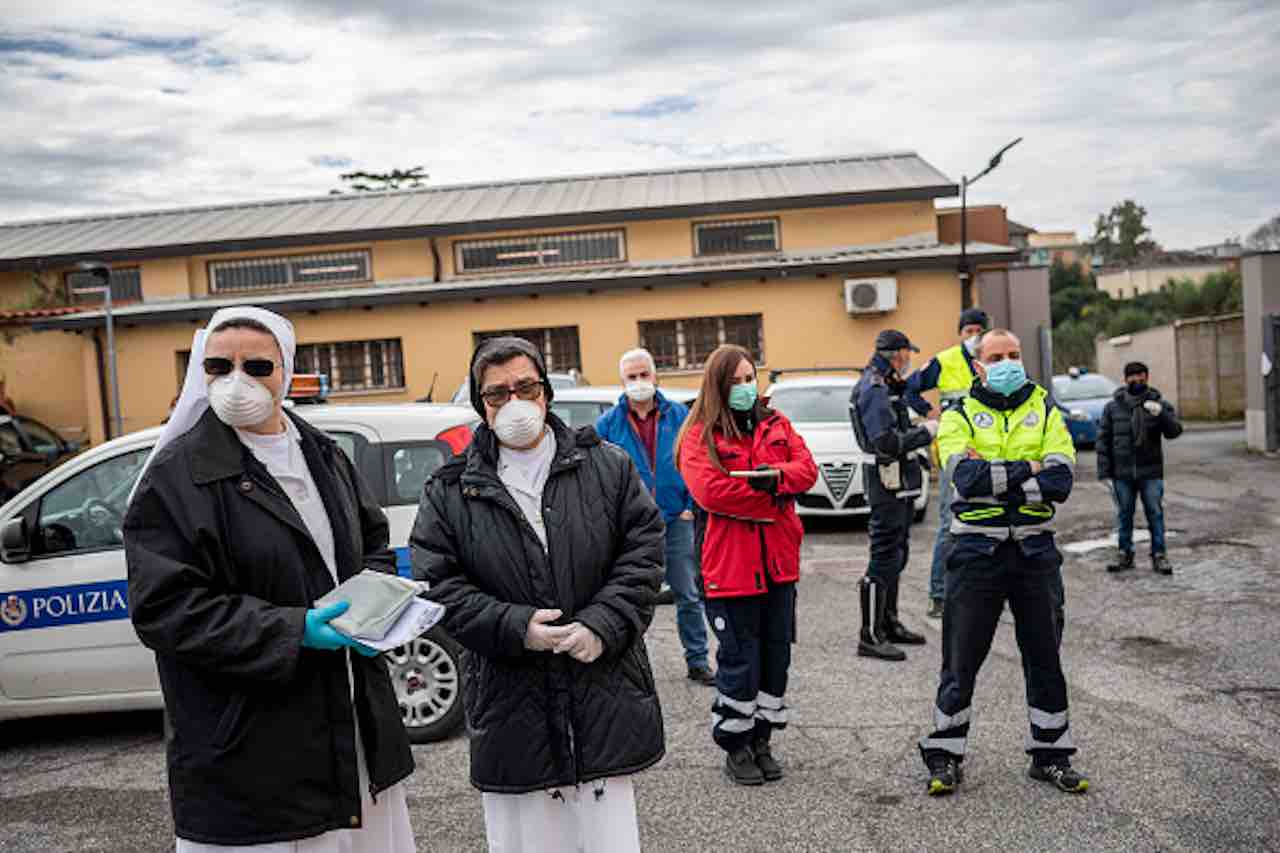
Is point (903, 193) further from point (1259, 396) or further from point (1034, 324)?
point (1259, 396)

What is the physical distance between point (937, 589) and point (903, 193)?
15535 millimetres

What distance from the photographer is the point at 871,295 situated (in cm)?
2156

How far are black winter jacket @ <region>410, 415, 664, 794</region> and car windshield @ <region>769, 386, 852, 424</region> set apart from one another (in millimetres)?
10744

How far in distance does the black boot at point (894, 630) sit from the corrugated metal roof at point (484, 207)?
16.1 m

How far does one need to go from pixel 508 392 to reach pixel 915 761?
3153mm

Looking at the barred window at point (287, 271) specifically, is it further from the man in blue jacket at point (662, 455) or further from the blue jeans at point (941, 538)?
the blue jeans at point (941, 538)

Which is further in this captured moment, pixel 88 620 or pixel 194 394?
pixel 88 620

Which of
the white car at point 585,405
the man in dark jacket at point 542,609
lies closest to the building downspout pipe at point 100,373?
the white car at point 585,405

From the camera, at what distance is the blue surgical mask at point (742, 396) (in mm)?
5496

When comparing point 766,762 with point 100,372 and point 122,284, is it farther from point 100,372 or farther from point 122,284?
point 122,284

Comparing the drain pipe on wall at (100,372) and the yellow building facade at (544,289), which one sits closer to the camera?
the yellow building facade at (544,289)

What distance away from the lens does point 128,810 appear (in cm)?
539

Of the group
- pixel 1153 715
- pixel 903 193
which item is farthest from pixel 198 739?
pixel 903 193

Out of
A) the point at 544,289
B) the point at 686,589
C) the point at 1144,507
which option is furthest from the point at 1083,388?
A: the point at 686,589
